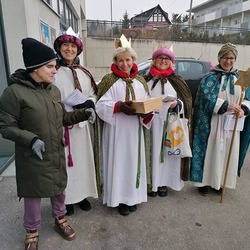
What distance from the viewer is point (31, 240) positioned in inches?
85.6

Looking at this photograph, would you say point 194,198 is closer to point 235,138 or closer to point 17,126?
point 235,138

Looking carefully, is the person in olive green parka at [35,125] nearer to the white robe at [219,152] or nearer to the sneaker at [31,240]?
the sneaker at [31,240]

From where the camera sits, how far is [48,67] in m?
1.94

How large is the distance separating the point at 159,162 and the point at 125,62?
1.26 metres

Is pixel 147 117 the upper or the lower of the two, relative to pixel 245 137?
upper

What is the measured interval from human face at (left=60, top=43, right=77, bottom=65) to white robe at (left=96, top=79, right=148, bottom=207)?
49cm

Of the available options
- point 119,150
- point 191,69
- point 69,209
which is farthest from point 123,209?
point 191,69

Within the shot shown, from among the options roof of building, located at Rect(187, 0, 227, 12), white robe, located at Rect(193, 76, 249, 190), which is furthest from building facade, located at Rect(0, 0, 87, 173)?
roof of building, located at Rect(187, 0, 227, 12)

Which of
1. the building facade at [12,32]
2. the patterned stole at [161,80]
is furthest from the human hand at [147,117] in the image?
the building facade at [12,32]

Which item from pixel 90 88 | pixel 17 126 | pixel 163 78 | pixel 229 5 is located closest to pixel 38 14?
pixel 90 88

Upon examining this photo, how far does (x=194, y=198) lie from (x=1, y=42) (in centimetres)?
361

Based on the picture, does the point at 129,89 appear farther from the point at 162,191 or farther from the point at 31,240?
the point at 31,240

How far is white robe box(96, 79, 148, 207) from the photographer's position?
249 cm

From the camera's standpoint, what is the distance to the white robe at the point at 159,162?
2.79 metres
